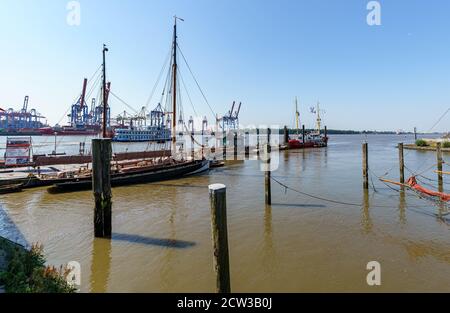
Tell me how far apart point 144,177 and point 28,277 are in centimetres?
1508

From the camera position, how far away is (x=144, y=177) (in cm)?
2014

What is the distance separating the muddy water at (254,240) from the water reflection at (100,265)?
28mm

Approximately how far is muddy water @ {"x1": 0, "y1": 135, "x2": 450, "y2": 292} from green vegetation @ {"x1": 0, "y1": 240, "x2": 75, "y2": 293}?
0.97 metres

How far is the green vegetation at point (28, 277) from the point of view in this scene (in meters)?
4.68

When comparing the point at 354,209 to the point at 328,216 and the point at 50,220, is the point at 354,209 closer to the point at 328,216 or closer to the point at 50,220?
the point at 328,216

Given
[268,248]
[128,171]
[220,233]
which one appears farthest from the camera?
[128,171]

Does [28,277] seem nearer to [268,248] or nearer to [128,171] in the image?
[268,248]

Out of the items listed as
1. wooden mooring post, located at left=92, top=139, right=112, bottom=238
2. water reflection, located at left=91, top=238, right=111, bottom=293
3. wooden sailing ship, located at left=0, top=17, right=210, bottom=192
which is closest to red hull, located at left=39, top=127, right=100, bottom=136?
wooden sailing ship, located at left=0, top=17, right=210, bottom=192

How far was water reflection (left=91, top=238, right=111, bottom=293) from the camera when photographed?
635cm

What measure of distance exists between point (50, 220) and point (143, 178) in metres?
8.94

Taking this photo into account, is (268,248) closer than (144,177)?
Yes

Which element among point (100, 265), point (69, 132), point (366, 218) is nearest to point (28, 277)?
point (100, 265)

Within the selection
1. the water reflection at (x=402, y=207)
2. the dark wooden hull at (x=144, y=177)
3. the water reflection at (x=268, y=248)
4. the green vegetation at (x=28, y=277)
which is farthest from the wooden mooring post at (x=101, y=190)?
the water reflection at (x=402, y=207)
